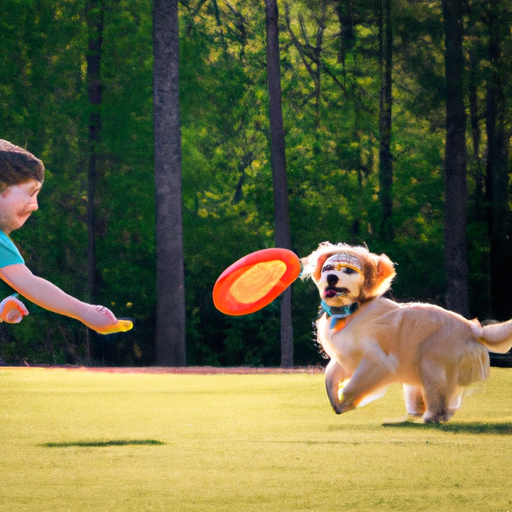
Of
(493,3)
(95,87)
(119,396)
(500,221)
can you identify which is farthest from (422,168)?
(119,396)

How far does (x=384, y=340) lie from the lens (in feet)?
24.6

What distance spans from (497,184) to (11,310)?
20239 mm

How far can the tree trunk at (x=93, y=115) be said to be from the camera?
2500cm

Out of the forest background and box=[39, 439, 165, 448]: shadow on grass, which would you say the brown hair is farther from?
the forest background

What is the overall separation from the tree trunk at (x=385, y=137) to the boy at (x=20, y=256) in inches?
835

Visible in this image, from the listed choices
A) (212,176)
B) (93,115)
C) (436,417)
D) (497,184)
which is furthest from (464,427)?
(212,176)

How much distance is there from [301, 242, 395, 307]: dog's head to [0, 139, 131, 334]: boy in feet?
10.1

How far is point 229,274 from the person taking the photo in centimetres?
764

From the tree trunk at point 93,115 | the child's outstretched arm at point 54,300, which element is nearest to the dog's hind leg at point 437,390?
the child's outstretched arm at point 54,300

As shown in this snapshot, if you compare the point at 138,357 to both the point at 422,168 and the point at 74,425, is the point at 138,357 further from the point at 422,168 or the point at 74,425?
the point at 74,425

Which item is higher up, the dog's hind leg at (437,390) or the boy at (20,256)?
the boy at (20,256)

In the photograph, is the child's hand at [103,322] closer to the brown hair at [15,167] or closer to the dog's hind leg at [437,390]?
the brown hair at [15,167]

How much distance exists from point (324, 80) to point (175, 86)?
11169mm

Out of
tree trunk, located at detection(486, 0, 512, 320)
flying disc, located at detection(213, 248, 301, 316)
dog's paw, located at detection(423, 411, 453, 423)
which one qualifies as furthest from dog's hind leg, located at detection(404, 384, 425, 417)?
tree trunk, located at detection(486, 0, 512, 320)
